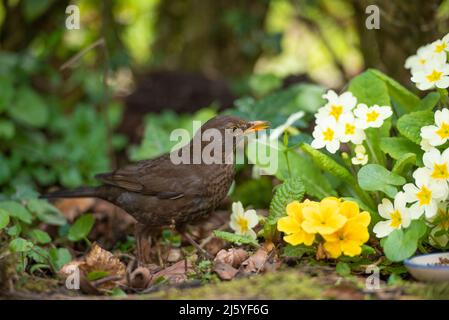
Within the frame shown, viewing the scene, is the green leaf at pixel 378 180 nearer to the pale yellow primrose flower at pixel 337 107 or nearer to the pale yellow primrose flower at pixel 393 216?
the pale yellow primrose flower at pixel 393 216

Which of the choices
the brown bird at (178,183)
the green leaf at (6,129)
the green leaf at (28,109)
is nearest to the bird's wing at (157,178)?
the brown bird at (178,183)

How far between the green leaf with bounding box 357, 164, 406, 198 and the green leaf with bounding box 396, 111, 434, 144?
11.5 inches

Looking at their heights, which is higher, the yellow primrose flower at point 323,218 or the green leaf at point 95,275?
the yellow primrose flower at point 323,218

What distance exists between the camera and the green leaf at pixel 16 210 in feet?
13.8

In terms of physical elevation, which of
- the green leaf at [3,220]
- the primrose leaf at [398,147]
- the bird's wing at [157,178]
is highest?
the primrose leaf at [398,147]

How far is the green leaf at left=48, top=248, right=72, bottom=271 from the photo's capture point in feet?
12.6

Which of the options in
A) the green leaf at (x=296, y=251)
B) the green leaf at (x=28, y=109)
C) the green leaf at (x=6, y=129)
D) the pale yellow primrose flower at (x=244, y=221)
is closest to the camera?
the green leaf at (x=296, y=251)

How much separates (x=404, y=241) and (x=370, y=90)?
3.74ft

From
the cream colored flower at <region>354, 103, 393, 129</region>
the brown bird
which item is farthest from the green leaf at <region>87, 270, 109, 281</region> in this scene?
the cream colored flower at <region>354, 103, 393, 129</region>

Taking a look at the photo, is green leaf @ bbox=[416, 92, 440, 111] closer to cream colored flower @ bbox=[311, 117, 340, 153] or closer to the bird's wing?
cream colored flower @ bbox=[311, 117, 340, 153]

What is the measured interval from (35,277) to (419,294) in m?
1.72

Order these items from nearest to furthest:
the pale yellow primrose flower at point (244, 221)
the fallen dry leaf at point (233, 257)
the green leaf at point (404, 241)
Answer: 1. the green leaf at point (404, 241)
2. the fallen dry leaf at point (233, 257)
3. the pale yellow primrose flower at point (244, 221)

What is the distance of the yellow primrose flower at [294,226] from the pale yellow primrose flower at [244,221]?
45cm

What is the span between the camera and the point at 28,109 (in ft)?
20.4
